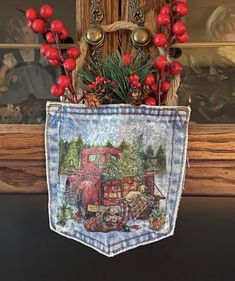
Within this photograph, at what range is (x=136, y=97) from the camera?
664mm

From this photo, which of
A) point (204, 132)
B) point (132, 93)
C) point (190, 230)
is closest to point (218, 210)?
point (190, 230)

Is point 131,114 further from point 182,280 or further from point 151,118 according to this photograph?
point 182,280

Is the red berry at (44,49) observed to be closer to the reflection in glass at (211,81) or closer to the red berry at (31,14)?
the red berry at (31,14)

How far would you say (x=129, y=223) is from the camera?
0.71 metres

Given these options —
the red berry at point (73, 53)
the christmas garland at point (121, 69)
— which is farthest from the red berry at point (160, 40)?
the red berry at point (73, 53)

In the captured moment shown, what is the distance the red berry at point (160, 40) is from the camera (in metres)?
0.66

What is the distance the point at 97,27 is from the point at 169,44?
4.4 inches

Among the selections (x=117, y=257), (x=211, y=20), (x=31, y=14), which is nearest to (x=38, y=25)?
(x=31, y=14)

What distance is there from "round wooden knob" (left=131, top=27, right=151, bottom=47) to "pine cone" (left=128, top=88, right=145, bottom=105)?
0.08 metres

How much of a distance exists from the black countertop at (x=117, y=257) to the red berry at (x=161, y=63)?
29 cm

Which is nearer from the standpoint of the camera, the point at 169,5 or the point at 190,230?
the point at 169,5

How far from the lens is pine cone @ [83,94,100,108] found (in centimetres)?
69

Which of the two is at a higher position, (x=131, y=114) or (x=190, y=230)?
(x=131, y=114)

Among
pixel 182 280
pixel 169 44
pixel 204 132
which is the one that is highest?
pixel 169 44
